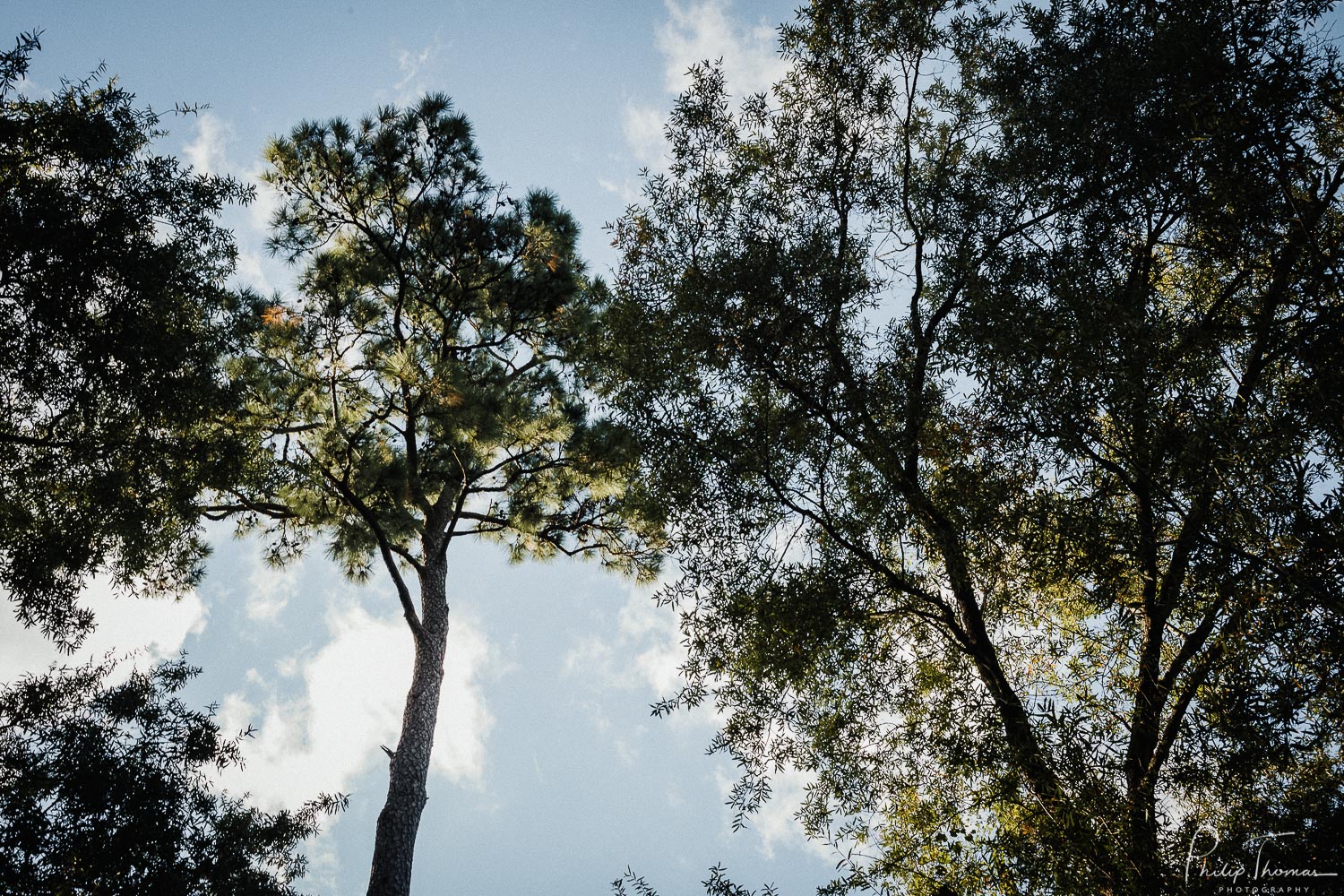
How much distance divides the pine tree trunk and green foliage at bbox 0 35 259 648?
2744 mm

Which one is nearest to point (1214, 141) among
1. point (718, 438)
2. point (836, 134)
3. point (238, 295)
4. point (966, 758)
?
point (836, 134)

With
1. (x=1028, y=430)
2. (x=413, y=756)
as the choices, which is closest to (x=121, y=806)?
(x=413, y=756)

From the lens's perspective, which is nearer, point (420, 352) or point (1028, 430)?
point (1028, 430)

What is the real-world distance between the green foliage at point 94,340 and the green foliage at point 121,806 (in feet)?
2.70

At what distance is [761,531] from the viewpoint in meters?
5.41

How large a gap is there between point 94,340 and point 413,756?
14.9ft

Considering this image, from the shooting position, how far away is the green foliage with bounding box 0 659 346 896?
426cm

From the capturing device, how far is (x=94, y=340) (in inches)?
193

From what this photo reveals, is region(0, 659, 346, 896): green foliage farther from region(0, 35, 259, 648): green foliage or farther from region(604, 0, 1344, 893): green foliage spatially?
region(604, 0, 1344, 893): green foliage

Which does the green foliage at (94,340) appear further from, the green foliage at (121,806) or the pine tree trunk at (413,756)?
the pine tree trunk at (413,756)

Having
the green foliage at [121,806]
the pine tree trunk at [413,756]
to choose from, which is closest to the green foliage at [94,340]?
the green foliage at [121,806]

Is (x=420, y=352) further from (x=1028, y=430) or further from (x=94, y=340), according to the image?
(x=1028, y=430)

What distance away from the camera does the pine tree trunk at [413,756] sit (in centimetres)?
629

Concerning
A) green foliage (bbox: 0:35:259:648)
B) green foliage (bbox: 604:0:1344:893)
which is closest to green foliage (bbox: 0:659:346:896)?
green foliage (bbox: 0:35:259:648)
